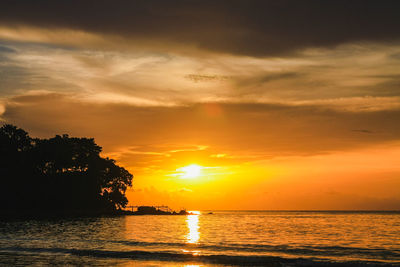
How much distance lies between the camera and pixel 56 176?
13262 cm

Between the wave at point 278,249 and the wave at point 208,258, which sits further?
the wave at point 278,249

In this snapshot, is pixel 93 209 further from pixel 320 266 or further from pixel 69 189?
pixel 320 266

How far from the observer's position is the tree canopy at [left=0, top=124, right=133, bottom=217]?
4877 inches

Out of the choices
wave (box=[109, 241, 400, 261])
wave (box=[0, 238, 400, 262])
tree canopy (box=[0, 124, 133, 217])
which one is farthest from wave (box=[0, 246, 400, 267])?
tree canopy (box=[0, 124, 133, 217])

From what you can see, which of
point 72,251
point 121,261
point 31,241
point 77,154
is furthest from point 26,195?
point 121,261

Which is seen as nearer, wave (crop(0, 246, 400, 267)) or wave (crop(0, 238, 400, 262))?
→ wave (crop(0, 246, 400, 267))

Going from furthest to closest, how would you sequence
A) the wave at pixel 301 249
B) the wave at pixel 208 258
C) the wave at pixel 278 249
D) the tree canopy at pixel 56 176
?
the tree canopy at pixel 56 176
the wave at pixel 301 249
the wave at pixel 278 249
the wave at pixel 208 258

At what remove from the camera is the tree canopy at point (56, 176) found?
124m

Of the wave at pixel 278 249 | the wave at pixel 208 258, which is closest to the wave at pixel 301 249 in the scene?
the wave at pixel 278 249

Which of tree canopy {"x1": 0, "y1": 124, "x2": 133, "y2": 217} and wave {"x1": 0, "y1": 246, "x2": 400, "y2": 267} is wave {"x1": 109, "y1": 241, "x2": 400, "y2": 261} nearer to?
wave {"x1": 0, "y1": 246, "x2": 400, "y2": 267}

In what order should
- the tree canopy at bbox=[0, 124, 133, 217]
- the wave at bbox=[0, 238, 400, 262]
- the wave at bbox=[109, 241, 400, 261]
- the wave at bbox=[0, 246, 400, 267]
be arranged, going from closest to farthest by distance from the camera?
1. the wave at bbox=[0, 246, 400, 267]
2. the wave at bbox=[0, 238, 400, 262]
3. the wave at bbox=[109, 241, 400, 261]
4. the tree canopy at bbox=[0, 124, 133, 217]

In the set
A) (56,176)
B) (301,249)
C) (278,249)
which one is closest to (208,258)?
(278,249)

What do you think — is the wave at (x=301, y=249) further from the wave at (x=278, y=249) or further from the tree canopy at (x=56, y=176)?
the tree canopy at (x=56, y=176)

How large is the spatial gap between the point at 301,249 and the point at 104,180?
365 ft
